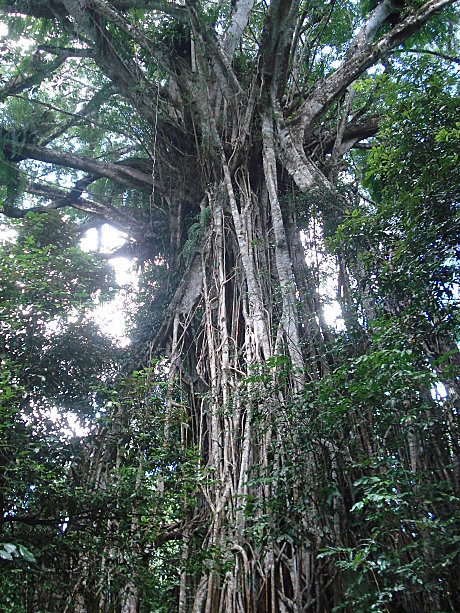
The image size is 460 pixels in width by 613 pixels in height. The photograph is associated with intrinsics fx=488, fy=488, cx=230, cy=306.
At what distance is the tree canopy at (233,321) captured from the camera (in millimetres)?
2598

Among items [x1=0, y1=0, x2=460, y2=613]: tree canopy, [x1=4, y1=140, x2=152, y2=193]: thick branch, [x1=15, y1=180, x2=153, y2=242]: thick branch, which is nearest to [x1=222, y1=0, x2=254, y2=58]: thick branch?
[x1=0, y1=0, x2=460, y2=613]: tree canopy

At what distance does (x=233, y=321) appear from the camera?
4.79m

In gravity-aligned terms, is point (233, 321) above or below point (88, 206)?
below

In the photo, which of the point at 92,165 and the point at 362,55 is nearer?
the point at 362,55

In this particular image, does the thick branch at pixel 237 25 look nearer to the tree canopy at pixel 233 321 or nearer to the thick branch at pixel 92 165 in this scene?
the tree canopy at pixel 233 321

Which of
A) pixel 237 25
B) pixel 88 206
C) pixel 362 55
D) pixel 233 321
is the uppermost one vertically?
pixel 237 25

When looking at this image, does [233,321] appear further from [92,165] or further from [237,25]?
[237,25]

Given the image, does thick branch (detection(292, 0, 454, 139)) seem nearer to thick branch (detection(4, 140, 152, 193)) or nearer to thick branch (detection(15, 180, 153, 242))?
thick branch (detection(4, 140, 152, 193))

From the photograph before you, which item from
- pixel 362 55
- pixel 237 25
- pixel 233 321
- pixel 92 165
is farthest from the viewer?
pixel 92 165

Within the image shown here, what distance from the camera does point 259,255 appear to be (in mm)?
4883

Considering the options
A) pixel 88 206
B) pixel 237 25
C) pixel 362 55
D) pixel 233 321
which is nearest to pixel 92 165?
pixel 88 206

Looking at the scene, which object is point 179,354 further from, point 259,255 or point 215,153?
point 215,153

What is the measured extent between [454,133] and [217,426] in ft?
8.64

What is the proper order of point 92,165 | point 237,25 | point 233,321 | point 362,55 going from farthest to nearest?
point 92,165 → point 237,25 → point 362,55 → point 233,321
